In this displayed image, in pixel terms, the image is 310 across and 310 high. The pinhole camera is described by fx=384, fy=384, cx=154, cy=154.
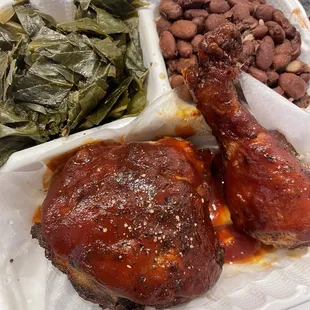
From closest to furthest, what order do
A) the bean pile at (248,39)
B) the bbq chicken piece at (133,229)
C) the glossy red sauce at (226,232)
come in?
the bbq chicken piece at (133,229), the glossy red sauce at (226,232), the bean pile at (248,39)

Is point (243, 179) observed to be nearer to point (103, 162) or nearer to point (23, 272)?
point (103, 162)

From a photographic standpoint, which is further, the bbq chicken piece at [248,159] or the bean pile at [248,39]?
the bean pile at [248,39]

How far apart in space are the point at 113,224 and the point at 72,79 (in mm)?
773

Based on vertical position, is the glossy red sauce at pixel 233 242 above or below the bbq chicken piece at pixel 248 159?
below

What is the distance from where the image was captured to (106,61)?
185cm

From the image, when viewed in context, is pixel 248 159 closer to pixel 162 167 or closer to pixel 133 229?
pixel 162 167

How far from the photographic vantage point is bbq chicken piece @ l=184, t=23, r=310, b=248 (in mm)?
1521

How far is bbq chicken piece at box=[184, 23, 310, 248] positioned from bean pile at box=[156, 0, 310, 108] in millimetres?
301

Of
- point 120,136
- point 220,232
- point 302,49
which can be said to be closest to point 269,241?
point 220,232

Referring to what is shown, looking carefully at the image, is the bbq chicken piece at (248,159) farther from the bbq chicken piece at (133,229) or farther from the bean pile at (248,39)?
the bean pile at (248,39)

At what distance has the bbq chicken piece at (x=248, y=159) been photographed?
1521 mm

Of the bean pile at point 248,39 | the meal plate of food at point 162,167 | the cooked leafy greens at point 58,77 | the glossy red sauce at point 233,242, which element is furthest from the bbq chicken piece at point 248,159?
the cooked leafy greens at point 58,77

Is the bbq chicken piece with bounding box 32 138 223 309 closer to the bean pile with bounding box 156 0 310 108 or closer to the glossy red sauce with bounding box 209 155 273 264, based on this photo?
the glossy red sauce with bounding box 209 155 273 264

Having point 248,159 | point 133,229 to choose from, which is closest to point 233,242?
point 248,159
